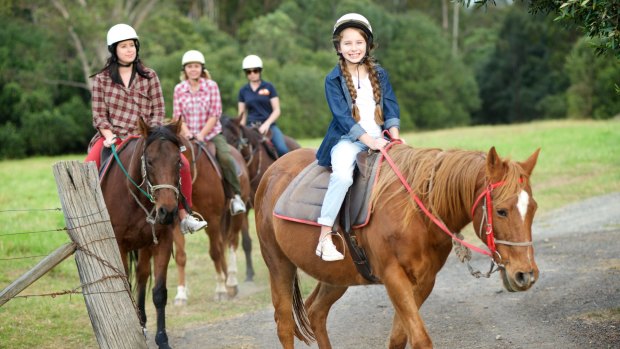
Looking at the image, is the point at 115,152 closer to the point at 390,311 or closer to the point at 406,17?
the point at 390,311

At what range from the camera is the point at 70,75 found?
49.1 m

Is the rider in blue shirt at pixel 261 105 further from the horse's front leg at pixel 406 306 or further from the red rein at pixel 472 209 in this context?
the horse's front leg at pixel 406 306

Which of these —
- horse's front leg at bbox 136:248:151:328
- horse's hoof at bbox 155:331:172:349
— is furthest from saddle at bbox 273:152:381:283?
horse's front leg at bbox 136:248:151:328

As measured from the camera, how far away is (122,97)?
8.48 m

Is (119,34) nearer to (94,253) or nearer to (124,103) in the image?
(124,103)

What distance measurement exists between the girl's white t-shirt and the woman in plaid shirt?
17.2ft

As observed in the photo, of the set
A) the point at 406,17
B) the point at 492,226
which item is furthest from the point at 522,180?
the point at 406,17

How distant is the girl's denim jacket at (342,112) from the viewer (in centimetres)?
616

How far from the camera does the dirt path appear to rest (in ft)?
24.8

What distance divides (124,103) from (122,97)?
0.07 meters

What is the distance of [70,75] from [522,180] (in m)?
47.3

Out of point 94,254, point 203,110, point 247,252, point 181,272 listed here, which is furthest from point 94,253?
point 247,252

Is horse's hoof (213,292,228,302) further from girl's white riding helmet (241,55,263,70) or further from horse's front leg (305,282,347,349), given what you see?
girl's white riding helmet (241,55,263,70)

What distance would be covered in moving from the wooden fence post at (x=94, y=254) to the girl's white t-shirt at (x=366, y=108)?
221 cm
